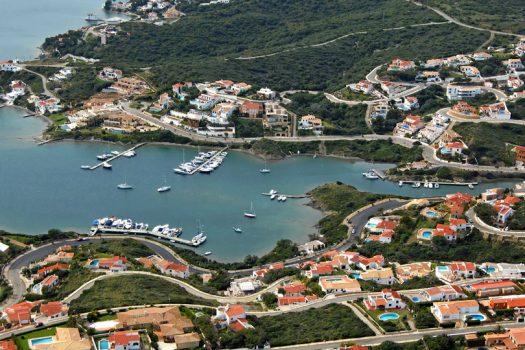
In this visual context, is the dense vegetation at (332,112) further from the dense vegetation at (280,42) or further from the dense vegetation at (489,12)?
the dense vegetation at (489,12)

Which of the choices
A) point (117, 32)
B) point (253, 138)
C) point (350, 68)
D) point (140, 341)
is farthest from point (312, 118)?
point (140, 341)

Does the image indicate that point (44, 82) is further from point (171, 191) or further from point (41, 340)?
point (41, 340)

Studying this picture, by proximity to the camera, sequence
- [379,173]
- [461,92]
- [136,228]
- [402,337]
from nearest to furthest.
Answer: [402,337], [136,228], [379,173], [461,92]

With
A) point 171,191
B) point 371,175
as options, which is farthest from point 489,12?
point 171,191

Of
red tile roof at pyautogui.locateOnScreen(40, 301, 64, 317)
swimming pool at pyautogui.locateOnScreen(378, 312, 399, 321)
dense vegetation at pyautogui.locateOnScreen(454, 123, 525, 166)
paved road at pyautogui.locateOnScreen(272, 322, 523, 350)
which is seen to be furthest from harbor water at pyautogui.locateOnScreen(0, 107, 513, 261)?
paved road at pyautogui.locateOnScreen(272, 322, 523, 350)

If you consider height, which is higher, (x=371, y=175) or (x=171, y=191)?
(x=171, y=191)

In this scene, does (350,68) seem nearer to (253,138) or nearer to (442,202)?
(253,138)
